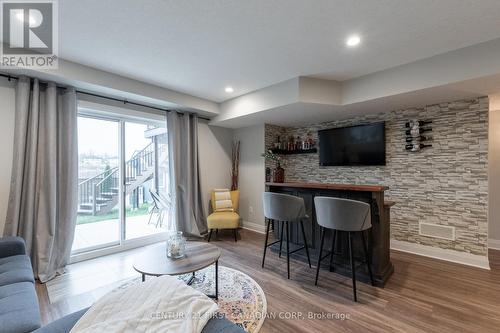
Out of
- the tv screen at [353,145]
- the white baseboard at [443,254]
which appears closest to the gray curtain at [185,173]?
the tv screen at [353,145]

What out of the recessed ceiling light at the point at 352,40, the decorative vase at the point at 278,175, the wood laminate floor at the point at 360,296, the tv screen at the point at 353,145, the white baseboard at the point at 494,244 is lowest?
the wood laminate floor at the point at 360,296

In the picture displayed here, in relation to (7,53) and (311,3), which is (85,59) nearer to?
(7,53)

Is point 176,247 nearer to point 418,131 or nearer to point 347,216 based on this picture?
point 347,216

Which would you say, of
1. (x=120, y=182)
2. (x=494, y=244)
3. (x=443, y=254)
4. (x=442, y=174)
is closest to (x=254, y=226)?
(x=120, y=182)

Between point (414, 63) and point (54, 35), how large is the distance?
3.81 m

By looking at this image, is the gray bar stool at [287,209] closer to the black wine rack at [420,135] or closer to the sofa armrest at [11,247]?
the black wine rack at [420,135]

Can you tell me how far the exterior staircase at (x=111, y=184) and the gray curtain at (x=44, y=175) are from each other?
1.43 feet

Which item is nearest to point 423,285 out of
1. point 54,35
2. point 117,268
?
point 117,268

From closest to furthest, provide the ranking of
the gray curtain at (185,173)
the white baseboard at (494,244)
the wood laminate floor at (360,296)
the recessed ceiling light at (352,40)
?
the wood laminate floor at (360,296) → the recessed ceiling light at (352,40) → the white baseboard at (494,244) → the gray curtain at (185,173)

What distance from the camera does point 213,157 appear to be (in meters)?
4.70

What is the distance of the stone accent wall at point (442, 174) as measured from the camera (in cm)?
287

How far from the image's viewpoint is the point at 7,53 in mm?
2297

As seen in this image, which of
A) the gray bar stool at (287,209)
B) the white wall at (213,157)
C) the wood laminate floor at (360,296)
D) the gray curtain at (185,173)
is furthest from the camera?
the white wall at (213,157)

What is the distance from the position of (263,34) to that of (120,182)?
304cm
